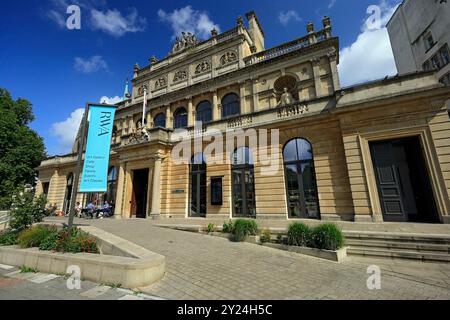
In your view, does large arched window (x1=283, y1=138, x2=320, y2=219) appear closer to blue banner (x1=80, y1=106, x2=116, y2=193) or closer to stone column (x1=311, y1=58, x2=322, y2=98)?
stone column (x1=311, y1=58, x2=322, y2=98)

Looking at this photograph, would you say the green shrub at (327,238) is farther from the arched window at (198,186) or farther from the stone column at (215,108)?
the stone column at (215,108)

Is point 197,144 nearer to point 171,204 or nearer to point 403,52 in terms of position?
point 171,204

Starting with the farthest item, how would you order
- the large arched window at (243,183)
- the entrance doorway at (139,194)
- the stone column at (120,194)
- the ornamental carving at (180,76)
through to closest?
1. the ornamental carving at (180,76)
2. the entrance doorway at (139,194)
3. the stone column at (120,194)
4. the large arched window at (243,183)

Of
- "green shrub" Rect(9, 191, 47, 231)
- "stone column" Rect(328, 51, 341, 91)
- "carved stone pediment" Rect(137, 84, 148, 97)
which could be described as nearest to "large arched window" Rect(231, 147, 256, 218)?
"stone column" Rect(328, 51, 341, 91)

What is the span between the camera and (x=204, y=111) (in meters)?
19.8

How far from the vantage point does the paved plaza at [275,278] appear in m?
4.17

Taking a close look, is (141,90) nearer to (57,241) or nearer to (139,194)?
(139,194)

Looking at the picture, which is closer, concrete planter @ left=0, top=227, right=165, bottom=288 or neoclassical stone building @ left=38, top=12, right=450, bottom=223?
concrete planter @ left=0, top=227, right=165, bottom=288

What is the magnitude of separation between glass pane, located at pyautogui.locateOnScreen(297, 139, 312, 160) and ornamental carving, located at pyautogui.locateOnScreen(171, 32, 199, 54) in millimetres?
17640

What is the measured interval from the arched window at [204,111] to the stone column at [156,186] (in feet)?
18.8

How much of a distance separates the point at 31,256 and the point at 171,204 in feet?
32.7

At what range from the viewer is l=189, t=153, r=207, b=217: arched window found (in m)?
15.5

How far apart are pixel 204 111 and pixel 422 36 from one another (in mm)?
25473

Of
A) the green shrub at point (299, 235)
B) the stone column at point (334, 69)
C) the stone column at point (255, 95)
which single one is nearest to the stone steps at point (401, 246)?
the green shrub at point (299, 235)
